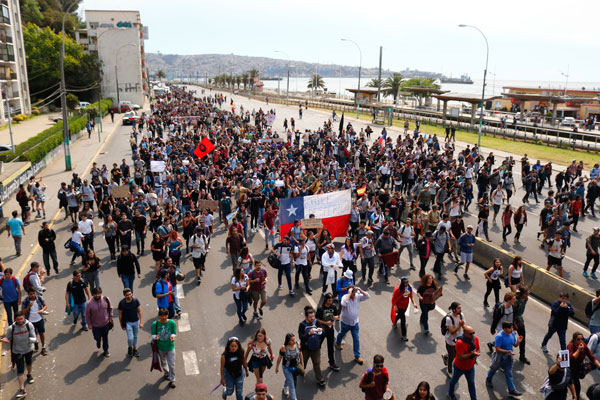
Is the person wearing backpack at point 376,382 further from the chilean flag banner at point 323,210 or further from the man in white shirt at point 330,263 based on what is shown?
the chilean flag banner at point 323,210

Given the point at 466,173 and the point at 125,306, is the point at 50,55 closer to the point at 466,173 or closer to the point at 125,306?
the point at 466,173

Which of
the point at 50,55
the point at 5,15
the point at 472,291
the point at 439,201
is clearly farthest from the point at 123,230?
the point at 50,55

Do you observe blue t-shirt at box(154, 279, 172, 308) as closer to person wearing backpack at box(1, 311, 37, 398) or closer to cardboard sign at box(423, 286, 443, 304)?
person wearing backpack at box(1, 311, 37, 398)

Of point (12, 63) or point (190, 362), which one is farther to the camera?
point (12, 63)

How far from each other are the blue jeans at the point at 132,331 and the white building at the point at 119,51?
90.2 metres

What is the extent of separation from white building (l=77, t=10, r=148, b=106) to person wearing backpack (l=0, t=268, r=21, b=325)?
8829 centimetres

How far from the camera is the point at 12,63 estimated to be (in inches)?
2453

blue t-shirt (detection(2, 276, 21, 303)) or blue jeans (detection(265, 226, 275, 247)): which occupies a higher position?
blue t-shirt (detection(2, 276, 21, 303))

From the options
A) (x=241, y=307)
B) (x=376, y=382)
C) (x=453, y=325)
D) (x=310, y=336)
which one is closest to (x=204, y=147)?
(x=241, y=307)

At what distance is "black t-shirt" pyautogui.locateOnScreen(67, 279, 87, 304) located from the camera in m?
9.88

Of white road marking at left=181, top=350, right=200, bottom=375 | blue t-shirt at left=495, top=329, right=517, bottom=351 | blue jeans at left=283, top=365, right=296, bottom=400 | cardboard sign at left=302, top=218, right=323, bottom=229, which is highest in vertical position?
cardboard sign at left=302, top=218, right=323, bottom=229

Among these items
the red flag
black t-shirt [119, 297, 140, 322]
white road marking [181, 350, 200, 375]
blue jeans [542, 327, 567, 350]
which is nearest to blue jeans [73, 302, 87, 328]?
black t-shirt [119, 297, 140, 322]

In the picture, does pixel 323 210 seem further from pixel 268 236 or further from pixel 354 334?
pixel 354 334

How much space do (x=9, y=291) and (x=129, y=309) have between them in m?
3.06
